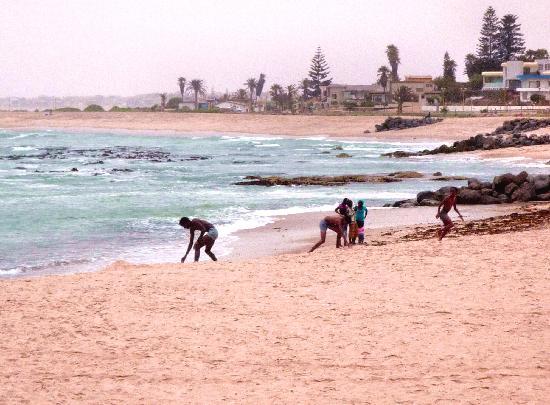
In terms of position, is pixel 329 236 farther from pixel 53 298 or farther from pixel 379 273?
pixel 53 298

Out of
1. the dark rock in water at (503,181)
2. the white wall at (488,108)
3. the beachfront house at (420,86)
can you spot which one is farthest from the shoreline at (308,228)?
the beachfront house at (420,86)

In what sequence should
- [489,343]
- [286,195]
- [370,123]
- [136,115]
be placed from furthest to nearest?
[136,115] → [370,123] → [286,195] → [489,343]

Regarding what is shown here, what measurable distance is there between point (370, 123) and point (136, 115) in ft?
170

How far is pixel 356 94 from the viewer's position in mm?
137625

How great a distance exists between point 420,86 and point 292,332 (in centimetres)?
12221

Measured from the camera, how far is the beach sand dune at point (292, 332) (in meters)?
7.86

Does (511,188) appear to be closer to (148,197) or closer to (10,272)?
(148,197)

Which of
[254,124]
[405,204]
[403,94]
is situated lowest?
[405,204]

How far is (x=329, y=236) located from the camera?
18688 millimetres

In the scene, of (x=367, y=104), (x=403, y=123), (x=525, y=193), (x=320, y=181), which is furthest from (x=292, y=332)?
(x=367, y=104)

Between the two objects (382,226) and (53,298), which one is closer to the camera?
(53,298)

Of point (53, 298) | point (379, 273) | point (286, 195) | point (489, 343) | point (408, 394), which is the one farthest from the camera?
point (286, 195)

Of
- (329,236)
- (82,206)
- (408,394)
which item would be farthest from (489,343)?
(82,206)

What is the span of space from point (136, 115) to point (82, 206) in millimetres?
107199
